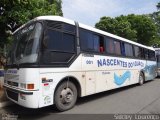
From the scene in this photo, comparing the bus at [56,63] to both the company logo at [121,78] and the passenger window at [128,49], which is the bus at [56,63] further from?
the passenger window at [128,49]

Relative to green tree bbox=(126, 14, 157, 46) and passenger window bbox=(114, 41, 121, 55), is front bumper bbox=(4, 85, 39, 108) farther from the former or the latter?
green tree bbox=(126, 14, 157, 46)

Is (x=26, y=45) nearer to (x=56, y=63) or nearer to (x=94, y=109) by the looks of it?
(x=56, y=63)

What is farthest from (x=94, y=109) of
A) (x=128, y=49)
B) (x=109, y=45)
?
(x=128, y=49)

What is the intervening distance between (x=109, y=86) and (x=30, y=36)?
14.7 feet

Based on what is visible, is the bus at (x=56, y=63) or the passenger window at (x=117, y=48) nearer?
the bus at (x=56, y=63)

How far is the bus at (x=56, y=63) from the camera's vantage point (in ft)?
20.2

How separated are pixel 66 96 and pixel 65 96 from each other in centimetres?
6

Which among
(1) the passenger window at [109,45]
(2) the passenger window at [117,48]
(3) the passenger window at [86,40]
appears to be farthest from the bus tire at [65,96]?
(2) the passenger window at [117,48]

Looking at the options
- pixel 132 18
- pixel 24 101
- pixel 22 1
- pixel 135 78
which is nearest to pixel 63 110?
pixel 24 101

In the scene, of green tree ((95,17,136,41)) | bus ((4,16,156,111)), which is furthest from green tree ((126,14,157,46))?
bus ((4,16,156,111))

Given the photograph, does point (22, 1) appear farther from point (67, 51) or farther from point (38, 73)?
point (38, 73)

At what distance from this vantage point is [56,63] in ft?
22.1

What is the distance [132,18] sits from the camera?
100 feet

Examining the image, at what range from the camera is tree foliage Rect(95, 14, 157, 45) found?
26188mm
